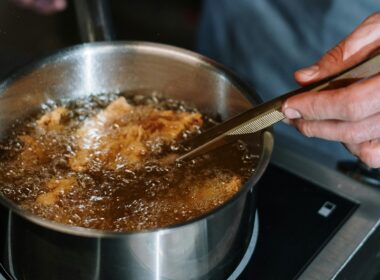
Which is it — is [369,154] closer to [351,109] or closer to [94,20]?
[351,109]

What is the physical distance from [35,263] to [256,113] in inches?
13.8

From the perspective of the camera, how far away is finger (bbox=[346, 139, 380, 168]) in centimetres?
86

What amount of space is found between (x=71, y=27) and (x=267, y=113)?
3.86ft

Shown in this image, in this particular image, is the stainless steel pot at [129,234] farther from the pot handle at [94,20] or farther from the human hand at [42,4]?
the human hand at [42,4]

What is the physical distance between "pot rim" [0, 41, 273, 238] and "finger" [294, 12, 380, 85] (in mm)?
84

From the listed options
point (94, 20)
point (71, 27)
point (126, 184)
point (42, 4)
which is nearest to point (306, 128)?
point (126, 184)

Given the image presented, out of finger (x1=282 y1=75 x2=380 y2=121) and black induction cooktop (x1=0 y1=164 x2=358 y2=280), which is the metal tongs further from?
black induction cooktop (x1=0 y1=164 x2=358 y2=280)

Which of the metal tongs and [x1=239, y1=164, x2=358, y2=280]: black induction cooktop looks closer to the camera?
the metal tongs

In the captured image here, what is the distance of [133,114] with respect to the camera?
3.33ft

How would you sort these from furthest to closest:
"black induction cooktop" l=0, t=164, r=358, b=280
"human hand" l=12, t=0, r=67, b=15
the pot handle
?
"human hand" l=12, t=0, r=67, b=15 → the pot handle → "black induction cooktop" l=0, t=164, r=358, b=280

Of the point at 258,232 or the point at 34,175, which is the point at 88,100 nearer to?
the point at 34,175

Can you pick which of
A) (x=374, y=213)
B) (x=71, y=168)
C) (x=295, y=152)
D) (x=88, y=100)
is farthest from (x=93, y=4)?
(x=374, y=213)

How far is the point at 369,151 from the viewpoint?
87 centimetres

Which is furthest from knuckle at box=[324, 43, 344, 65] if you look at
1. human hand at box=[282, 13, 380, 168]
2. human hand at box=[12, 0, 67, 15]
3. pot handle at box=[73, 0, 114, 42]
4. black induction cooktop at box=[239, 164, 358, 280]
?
human hand at box=[12, 0, 67, 15]
